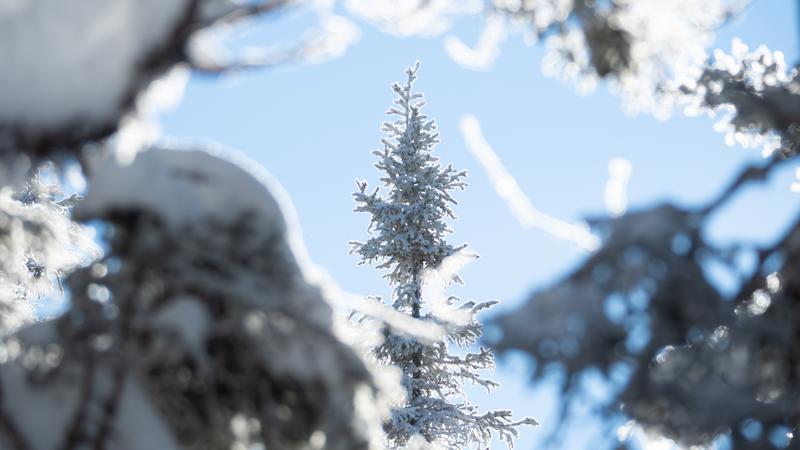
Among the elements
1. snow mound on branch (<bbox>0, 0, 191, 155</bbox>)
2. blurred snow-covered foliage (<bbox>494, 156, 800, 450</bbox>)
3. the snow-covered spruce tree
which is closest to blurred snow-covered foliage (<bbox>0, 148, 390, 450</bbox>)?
snow mound on branch (<bbox>0, 0, 191, 155</bbox>)

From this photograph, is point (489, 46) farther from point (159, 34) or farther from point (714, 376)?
point (714, 376)

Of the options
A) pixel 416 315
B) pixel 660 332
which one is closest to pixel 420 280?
pixel 416 315

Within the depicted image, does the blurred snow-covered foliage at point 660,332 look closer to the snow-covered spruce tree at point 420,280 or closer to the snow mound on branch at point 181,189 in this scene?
the snow mound on branch at point 181,189

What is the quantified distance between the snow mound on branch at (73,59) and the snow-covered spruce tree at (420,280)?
1095 centimetres

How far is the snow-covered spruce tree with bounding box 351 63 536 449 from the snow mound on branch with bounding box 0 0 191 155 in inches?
431

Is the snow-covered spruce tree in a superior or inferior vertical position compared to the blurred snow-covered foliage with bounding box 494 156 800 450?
superior

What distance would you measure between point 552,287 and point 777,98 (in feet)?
11.3

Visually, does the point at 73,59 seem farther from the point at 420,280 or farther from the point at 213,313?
the point at 420,280

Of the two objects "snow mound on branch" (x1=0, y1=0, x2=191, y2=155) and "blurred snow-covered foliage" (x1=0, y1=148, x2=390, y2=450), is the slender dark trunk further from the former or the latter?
"snow mound on branch" (x1=0, y1=0, x2=191, y2=155)

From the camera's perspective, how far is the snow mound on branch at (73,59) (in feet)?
9.51

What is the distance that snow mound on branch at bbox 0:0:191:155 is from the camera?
2898mm

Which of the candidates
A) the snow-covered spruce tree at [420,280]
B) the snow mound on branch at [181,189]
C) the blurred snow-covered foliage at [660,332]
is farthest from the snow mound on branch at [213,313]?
the snow-covered spruce tree at [420,280]

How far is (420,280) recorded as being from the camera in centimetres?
1566

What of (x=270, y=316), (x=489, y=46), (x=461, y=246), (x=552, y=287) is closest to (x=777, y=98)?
(x=489, y=46)
